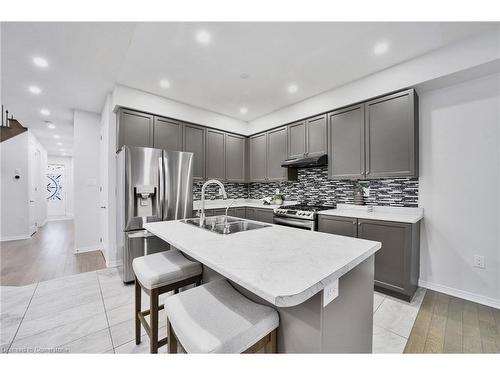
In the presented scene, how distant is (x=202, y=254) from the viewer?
1059mm

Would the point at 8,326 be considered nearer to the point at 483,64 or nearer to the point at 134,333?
the point at 134,333

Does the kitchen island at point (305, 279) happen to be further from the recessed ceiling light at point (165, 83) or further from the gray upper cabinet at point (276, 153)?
the gray upper cabinet at point (276, 153)

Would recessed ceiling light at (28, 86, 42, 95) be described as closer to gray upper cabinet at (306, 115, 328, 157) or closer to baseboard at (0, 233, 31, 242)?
baseboard at (0, 233, 31, 242)

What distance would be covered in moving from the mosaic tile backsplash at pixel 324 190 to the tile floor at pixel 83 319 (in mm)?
1142

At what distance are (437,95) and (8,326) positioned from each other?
482cm

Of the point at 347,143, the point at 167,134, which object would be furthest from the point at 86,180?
the point at 347,143

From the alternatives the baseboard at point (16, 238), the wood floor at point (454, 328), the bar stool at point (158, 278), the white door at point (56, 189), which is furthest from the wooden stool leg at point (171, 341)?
the white door at point (56, 189)

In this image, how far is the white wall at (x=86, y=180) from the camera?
154 inches

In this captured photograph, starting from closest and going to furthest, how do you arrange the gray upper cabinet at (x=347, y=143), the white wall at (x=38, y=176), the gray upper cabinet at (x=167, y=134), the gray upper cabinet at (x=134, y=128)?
the gray upper cabinet at (x=347, y=143)
the gray upper cabinet at (x=134, y=128)
the gray upper cabinet at (x=167, y=134)
the white wall at (x=38, y=176)

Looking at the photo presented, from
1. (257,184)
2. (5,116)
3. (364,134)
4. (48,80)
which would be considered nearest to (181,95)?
(48,80)

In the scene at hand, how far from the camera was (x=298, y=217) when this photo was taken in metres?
3.00

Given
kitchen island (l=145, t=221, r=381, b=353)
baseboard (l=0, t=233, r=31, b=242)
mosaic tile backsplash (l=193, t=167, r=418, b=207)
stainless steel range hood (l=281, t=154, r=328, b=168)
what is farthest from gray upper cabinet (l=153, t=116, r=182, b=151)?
baseboard (l=0, t=233, r=31, b=242)

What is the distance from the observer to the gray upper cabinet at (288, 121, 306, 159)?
3.53m

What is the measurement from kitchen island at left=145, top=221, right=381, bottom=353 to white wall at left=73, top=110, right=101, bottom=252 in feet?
11.8
